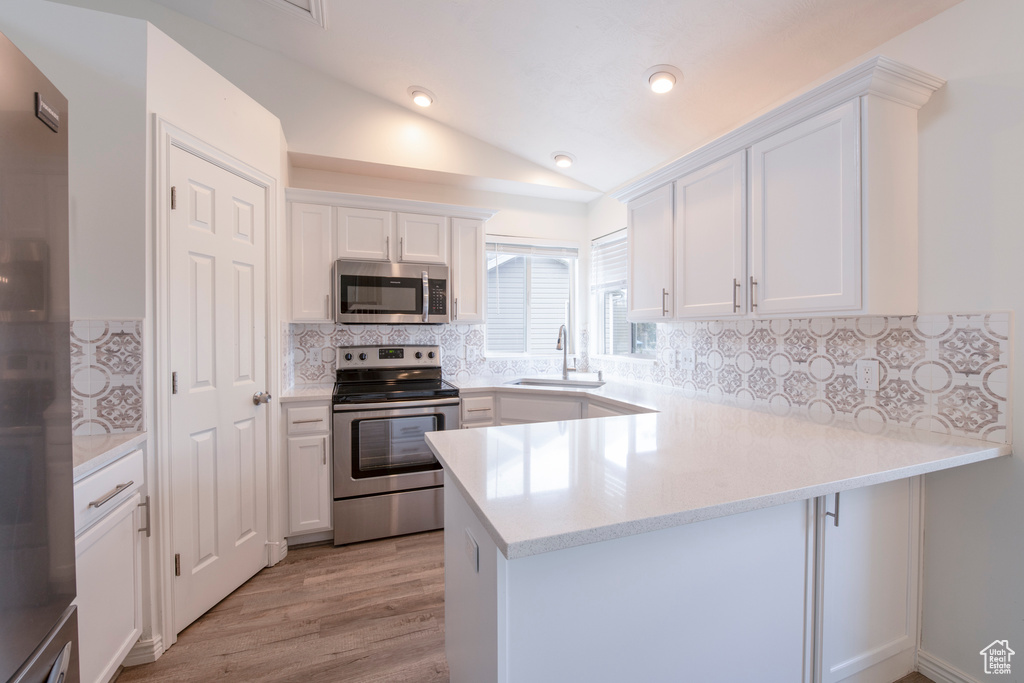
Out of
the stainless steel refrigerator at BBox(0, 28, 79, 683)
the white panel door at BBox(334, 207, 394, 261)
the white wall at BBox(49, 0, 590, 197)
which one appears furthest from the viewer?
the white panel door at BBox(334, 207, 394, 261)

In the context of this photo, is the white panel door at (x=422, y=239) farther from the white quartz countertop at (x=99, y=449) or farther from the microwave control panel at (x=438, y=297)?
the white quartz countertop at (x=99, y=449)

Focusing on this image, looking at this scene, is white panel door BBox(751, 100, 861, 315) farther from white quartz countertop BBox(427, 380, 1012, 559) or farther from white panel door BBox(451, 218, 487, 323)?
white panel door BBox(451, 218, 487, 323)

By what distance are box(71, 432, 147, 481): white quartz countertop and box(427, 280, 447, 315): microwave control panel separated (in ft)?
5.91

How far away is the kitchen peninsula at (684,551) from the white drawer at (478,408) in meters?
1.44

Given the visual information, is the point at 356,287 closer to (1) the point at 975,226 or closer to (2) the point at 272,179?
(2) the point at 272,179

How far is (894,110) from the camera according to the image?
4.76ft

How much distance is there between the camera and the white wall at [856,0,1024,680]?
4.36ft

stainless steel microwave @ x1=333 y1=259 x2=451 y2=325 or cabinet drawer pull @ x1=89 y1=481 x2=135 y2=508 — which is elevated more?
stainless steel microwave @ x1=333 y1=259 x2=451 y2=325

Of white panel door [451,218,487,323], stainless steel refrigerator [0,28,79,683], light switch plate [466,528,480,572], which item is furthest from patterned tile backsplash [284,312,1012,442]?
stainless steel refrigerator [0,28,79,683]

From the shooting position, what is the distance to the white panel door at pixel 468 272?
3.22 meters

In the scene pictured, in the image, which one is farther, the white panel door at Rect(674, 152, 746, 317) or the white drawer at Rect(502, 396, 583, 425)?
the white drawer at Rect(502, 396, 583, 425)

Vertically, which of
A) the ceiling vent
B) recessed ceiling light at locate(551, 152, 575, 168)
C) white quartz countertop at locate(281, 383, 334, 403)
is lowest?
white quartz countertop at locate(281, 383, 334, 403)

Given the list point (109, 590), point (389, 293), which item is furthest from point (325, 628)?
point (389, 293)

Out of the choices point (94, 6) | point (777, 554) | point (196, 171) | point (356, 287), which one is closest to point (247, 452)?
point (356, 287)
